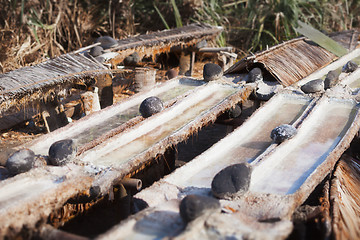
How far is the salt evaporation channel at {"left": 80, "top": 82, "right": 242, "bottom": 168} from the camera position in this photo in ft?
9.60

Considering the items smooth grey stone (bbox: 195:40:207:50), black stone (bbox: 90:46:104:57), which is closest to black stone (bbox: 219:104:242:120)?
black stone (bbox: 90:46:104:57)

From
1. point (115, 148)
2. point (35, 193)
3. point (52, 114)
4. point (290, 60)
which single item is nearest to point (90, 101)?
point (52, 114)

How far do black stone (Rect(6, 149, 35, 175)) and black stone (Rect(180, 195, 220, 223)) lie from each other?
1.13 metres

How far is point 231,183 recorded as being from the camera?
230cm

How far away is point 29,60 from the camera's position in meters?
6.32

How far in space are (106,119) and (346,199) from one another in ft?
7.26

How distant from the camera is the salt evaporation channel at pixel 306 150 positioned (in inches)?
103

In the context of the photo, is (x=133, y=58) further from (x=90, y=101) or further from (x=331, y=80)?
(x=331, y=80)

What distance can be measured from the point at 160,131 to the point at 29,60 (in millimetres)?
3839

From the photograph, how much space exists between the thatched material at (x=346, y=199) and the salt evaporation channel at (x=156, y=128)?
131 centimetres

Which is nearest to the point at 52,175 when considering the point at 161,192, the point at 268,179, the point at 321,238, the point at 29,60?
the point at 161,192

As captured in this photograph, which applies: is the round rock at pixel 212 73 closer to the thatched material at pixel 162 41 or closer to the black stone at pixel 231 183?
the thatched material at pixel 162 41

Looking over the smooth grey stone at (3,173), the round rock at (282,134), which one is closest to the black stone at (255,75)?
the round rock at (282,134)

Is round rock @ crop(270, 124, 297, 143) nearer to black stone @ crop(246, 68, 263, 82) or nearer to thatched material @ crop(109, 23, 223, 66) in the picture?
black stone @ crop(246, 68, 263, 82)
